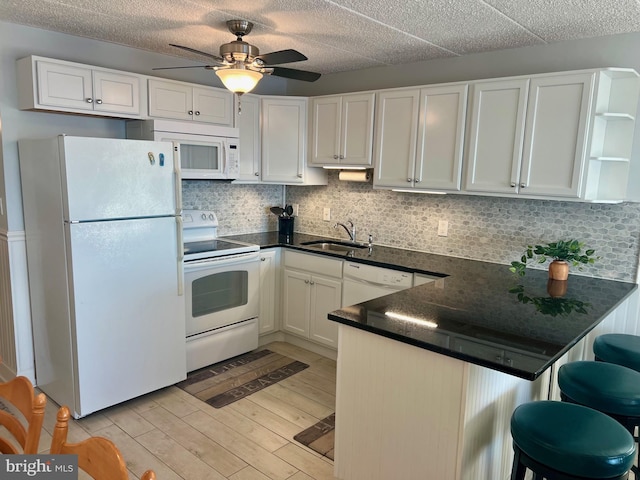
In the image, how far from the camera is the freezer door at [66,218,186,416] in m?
2.66

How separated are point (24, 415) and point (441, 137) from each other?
110 inches

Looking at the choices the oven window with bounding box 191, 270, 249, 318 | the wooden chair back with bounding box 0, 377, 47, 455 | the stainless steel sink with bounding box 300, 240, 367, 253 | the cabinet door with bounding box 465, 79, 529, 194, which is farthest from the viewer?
the stainless steel sink with bounding box 300, 240, 367, 253

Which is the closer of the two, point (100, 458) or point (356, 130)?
point (100, 458)

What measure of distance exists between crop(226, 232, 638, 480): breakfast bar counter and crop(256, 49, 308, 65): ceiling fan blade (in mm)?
1244

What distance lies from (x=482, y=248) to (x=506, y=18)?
1.54 meters

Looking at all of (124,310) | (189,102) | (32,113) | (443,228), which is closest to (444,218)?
(443,228)

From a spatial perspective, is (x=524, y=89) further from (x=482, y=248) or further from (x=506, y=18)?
(x=482, y=248)

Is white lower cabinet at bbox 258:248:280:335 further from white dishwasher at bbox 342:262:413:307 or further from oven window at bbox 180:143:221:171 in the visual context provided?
oven window at bbox 180:143:221:171

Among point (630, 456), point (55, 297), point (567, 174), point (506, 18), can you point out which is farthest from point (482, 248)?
point (55, 297)

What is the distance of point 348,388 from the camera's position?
2.06 meters

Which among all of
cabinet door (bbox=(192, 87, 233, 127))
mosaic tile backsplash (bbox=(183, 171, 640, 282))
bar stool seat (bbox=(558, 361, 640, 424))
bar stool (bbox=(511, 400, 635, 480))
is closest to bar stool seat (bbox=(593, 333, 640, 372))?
bar stool seat (bbox=(558, 361, 640, 424))

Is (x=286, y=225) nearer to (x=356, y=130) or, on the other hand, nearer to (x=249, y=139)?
(x=249, y=139)

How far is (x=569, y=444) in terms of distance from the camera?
4.72 ft

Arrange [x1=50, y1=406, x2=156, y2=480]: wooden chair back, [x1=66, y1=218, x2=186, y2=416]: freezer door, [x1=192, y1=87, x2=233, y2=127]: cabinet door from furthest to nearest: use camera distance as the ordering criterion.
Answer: [x1=192, y1=87, x2=233, y2=127]: cabinet door < [x1=66, y1=218, x2=186, y2=416]: freezer door < [x1=50, y1=406, x2=156, y2=480]: wooden chair back
